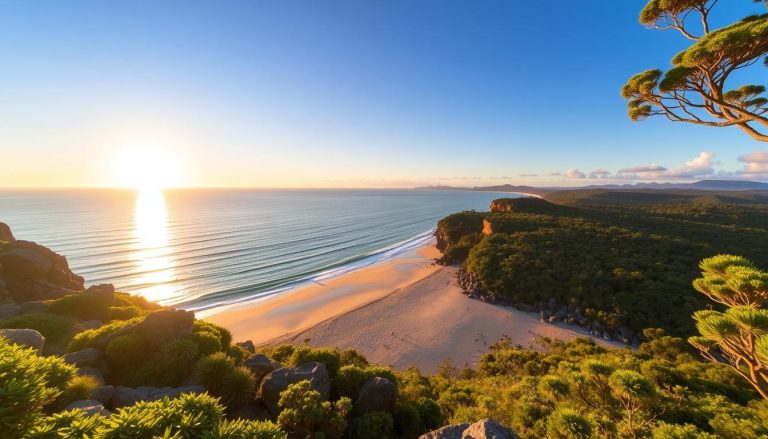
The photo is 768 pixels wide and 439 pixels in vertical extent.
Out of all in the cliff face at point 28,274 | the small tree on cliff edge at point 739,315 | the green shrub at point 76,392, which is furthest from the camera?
the cliff face at point 28,274

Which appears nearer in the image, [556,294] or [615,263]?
[556,294]

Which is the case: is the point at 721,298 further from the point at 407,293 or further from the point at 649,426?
the point at 407,293

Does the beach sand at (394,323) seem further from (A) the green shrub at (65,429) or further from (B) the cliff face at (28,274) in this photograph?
(A) the green shrub at (65,429)

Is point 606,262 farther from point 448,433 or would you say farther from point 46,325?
point 46,325

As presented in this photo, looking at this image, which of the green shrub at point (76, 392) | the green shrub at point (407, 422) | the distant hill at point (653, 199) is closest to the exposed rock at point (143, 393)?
the green shrub at point (76, 392)

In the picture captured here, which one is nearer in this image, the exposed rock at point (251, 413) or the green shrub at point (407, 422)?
the exposed rock at point (251, 413)

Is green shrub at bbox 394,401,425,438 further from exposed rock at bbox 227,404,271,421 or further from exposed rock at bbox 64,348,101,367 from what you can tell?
exposed rock at bbox 64,348,101,367

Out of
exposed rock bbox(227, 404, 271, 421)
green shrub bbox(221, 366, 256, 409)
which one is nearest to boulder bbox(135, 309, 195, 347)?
green shrub bbox(221, 366, 256, 409)

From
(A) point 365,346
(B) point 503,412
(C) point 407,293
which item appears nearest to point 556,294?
(C) point 407,293
